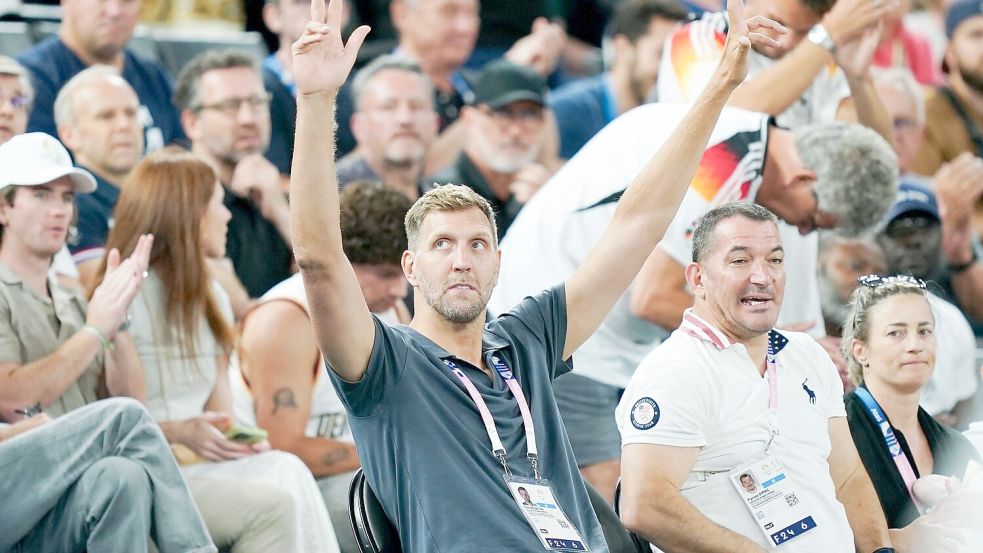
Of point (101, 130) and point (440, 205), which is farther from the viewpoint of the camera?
point (101, 130)

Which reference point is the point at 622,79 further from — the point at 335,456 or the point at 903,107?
the point at 335,456

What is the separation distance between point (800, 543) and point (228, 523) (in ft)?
5.07

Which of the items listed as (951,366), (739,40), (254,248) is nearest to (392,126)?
(254,248)

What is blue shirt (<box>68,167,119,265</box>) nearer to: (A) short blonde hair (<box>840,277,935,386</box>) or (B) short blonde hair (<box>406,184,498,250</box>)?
(B) short blonde hair (<box>406,184,498,250</box>)

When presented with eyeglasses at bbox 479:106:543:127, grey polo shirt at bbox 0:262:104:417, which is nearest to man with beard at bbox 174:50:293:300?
eyeglasses at bbox 479:106:543:127

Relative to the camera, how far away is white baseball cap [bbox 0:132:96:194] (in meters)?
3.79

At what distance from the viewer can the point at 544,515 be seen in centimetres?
284

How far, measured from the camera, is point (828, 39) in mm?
4781

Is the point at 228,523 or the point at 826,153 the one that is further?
the point at 826,153

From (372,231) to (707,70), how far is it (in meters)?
1.41

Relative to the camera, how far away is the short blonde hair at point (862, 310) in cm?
366

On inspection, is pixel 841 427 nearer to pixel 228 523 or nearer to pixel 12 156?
pixel 228 523

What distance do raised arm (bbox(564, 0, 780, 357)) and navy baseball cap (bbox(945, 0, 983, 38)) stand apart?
4.46 meters

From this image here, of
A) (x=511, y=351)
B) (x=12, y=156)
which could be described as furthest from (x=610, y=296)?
(x=12, y=156)
